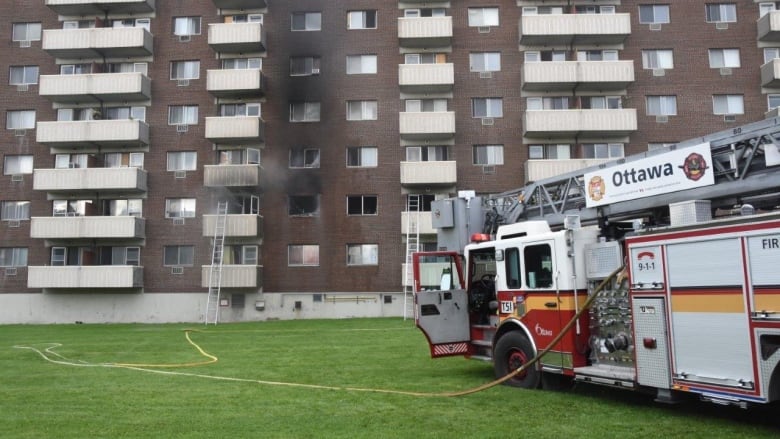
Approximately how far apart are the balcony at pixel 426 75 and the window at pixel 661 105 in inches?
445

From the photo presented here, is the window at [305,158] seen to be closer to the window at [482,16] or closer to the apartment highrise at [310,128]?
the apartment highrise at [310,128]

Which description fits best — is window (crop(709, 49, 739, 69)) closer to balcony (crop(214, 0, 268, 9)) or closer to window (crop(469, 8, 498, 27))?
window (crop(469, 8, 498, 27))

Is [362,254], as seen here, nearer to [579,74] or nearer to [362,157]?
[362,157]

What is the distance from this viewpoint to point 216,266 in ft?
108

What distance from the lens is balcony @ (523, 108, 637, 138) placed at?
32.3m

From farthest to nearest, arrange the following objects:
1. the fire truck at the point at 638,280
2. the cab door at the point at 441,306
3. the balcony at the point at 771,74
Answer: the balcony at the point at 771,74 < the cab door at the point at 441,306 < the fire truck at the point at 638,280

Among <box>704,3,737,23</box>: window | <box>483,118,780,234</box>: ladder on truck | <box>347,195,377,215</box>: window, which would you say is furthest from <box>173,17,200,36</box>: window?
<box>483,118,780,234</box>: ladder on truck

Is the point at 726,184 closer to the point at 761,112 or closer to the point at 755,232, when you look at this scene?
the point at 755,232

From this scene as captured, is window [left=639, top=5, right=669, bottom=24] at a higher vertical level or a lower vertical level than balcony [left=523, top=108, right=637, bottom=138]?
higher

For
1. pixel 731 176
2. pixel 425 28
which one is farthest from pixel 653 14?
pixel 731 176

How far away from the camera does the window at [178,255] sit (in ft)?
113

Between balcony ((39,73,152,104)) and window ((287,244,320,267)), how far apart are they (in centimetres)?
1276

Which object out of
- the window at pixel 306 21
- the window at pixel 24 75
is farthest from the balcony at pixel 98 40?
the window at pixel 306 21

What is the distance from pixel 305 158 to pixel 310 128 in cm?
176
